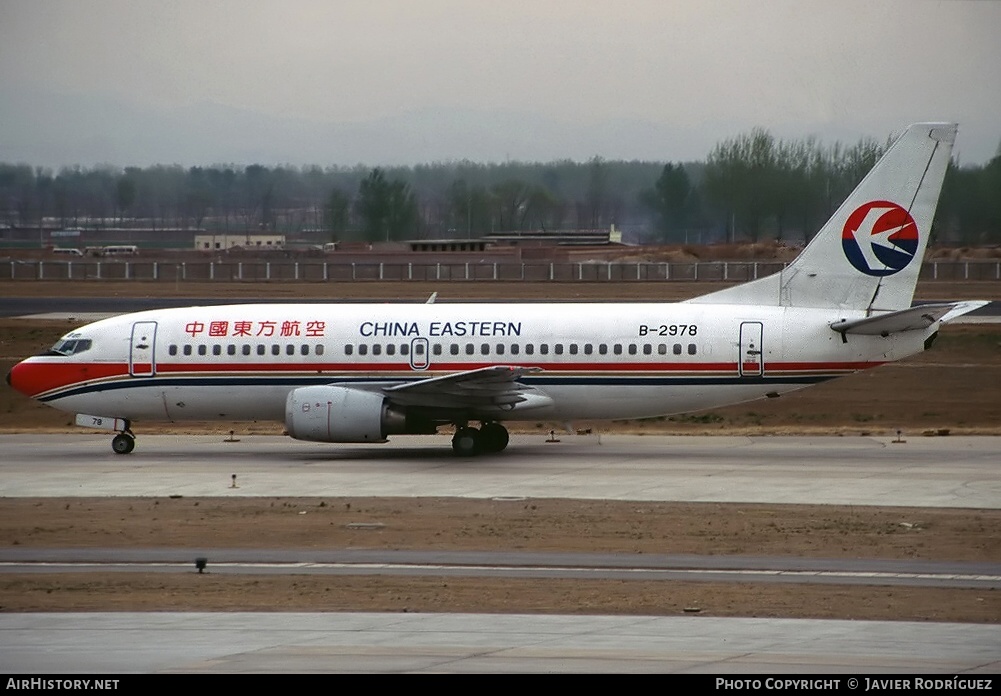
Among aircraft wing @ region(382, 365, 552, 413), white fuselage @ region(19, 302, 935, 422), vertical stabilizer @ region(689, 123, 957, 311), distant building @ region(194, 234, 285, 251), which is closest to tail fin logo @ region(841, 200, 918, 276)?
vertical stabilizer @ region(689, 123, 957, 311)

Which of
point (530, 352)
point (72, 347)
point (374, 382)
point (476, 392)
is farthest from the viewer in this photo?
point (72, 347)

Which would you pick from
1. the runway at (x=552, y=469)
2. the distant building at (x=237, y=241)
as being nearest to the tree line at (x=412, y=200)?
the distant building at (x=237, y=241)

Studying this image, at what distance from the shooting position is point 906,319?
33.6 metres

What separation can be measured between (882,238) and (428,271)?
5788 cm

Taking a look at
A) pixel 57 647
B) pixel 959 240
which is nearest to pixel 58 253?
Result: pixel 959 240

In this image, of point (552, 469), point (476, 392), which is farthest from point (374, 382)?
point (552, 469)

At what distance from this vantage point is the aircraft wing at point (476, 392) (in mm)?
34250

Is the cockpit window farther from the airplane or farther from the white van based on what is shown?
the white van

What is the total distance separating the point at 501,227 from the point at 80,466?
88280 mm

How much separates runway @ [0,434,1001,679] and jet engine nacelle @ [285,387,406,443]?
0.81 meters

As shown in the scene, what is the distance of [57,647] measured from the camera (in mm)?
16125

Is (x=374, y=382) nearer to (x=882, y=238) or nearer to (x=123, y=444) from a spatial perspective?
(x=123, y=444)

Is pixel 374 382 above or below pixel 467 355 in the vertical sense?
below

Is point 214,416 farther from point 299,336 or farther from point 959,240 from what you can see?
point 959,240
